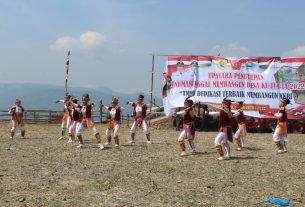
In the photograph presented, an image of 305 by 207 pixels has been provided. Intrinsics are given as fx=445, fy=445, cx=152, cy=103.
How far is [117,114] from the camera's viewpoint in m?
16.2

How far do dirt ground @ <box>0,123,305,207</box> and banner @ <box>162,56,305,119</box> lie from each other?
307 inches

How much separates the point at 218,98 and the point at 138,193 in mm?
15699

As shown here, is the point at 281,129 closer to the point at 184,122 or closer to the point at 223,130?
the point at 223,130

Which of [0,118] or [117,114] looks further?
[0,118]

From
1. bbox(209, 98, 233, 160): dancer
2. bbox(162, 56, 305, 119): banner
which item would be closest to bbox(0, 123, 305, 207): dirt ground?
bbox(209, 98, 233, 160): dancer

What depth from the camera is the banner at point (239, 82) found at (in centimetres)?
2328

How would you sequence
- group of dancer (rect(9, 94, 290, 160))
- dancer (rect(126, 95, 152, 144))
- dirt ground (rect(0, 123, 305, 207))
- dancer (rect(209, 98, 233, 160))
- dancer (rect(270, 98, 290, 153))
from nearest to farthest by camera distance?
dirt ground (rect(0, 123, 305, 207)) < dancer (rect(209, 98, 233, 160)) < group of dancer (rect(9, 94, 290, 160)) < dancer (rect(270, 98, 290, 153)) < dancer (rect(126, 95, 152, 144))

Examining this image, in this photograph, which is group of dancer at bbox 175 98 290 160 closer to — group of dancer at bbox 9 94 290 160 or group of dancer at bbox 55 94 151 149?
group of dancer at bbox 9 94 290 160

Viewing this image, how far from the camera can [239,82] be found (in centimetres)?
2380

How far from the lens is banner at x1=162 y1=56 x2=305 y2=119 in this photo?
23.3 m

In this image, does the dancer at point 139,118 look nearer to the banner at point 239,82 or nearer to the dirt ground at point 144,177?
the dirt ground at point 144,177

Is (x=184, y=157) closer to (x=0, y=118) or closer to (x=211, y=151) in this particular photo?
(x=211, y=151)

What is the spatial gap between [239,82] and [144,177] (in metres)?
14.6

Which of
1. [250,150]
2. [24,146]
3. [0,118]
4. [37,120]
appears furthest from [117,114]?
[0,118]
